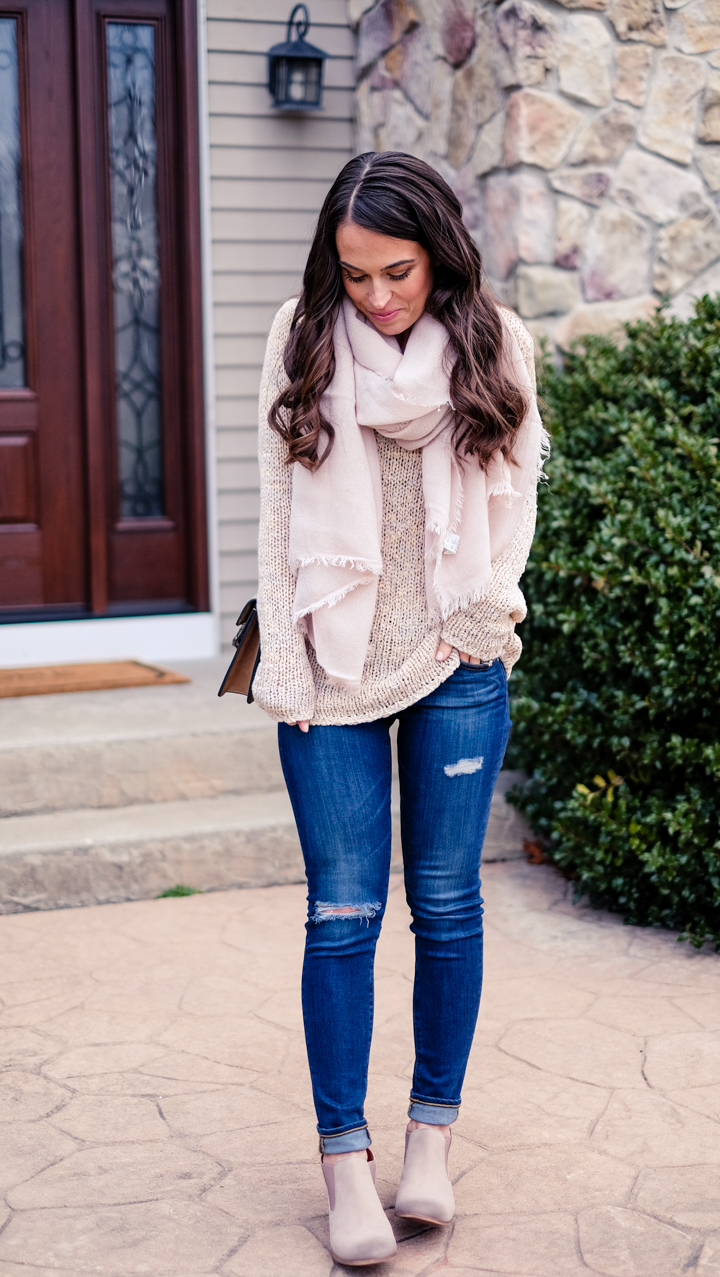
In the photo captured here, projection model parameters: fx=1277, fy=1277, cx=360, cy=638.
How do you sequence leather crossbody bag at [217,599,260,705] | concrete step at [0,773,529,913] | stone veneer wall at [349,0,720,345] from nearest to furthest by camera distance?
1. leather crossbody bag at [217,599,260,705]
2. concrete step at [0,773,529,913]
3. stone veneer wall at [349,0,720,345]

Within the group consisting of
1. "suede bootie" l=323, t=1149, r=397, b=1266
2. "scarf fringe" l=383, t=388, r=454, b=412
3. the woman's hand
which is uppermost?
"scarf fringe" l=383, t=388, r=454, b=412

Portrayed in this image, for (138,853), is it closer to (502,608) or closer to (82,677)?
(82,677)

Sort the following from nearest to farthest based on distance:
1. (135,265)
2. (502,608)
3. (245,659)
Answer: (502,608) → (245,659) → (135,265)

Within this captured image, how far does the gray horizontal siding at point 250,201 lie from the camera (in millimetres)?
4945

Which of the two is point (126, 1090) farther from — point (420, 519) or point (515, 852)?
point (515, 852)

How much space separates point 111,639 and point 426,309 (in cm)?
327

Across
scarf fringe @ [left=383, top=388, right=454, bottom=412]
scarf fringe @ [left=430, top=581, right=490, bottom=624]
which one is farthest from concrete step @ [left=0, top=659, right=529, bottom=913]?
scarf fringe @ [left=383, top=388, right=454, bottom=412]

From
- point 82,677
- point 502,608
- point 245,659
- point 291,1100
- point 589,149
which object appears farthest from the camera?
point 82,677

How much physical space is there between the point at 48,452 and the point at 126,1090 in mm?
2977

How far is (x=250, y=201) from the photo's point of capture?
5.03 m

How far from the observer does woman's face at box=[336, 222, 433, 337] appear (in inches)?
75.5

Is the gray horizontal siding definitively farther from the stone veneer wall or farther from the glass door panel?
the glass door panel

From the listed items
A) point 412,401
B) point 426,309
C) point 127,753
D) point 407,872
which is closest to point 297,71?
point 127,753

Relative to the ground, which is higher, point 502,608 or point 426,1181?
point 502,608
